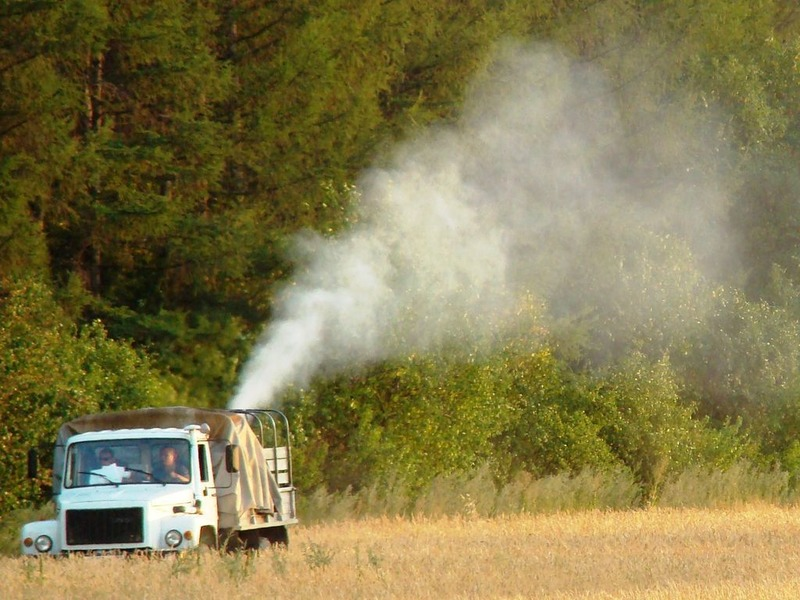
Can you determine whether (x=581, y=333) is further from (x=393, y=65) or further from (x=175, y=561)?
(x=175, y=561)

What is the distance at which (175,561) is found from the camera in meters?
16.8

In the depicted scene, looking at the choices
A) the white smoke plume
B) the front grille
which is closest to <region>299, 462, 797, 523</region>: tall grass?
the white smoke plume

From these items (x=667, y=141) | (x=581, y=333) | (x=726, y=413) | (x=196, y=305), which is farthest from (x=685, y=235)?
(x=196, y=305)

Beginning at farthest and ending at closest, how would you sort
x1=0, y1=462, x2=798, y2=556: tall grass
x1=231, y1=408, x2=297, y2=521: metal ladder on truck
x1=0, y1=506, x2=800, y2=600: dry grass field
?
x1=0, y1=462, x2=798, y2=556: tall grass
x1=231, y1=408, x2=297, y2=521: metal ladder on truck
x1=0, y1=506, x2=800, y2=600: dry grass field

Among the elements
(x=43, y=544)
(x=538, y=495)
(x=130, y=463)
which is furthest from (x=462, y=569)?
(x=538, y=495)

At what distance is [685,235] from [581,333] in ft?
32.0

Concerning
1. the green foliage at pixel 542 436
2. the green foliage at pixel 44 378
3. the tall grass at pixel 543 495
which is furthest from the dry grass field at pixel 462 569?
the green foliage at pixel 542 436

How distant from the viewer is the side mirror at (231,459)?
60.0ft

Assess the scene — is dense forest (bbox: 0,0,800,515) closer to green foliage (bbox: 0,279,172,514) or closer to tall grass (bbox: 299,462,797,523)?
green foliage (bbox: 0,279,172,514)

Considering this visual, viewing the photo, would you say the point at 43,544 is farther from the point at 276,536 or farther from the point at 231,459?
the point at 276,536

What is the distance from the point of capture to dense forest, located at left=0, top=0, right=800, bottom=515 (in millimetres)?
29641

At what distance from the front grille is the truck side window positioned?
113cm

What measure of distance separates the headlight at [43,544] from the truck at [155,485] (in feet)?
0.04

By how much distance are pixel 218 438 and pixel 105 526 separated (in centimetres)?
189
